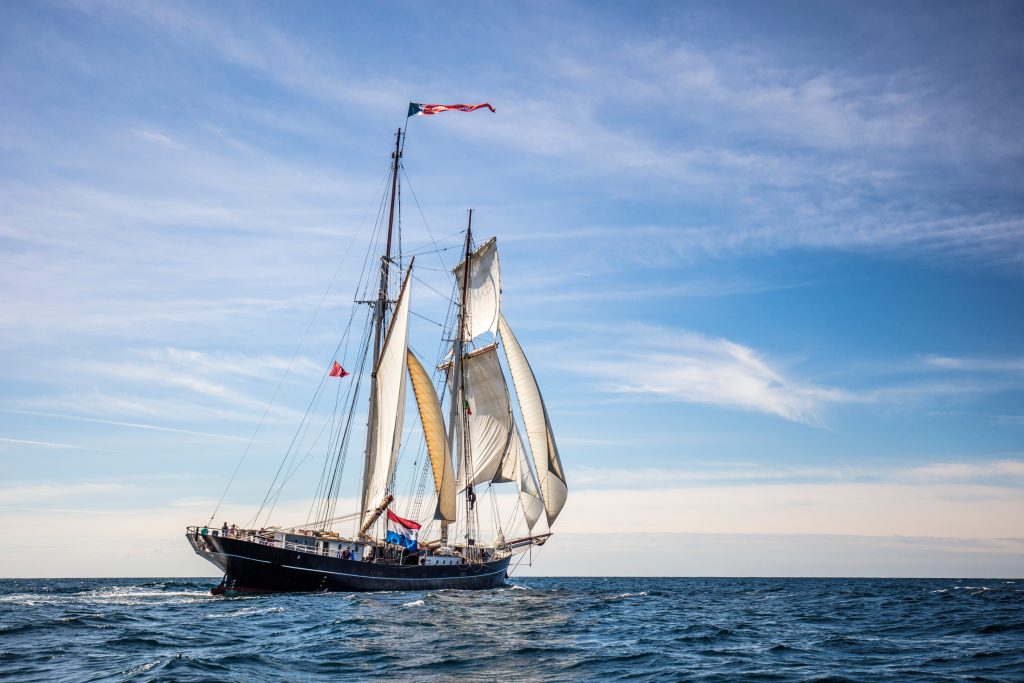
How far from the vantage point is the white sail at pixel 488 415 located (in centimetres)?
7569

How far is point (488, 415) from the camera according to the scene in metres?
76.5

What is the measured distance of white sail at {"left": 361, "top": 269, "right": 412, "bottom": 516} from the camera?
6206 cm

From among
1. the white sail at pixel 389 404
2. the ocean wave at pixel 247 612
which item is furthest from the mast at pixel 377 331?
the ocean wave at pixel 247 612

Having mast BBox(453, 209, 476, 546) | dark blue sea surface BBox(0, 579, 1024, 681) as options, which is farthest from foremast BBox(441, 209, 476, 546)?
dark blue sea surface BBox(0, 579, 1024, 681)

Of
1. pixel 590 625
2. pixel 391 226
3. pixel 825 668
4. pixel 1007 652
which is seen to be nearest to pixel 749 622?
pixel 590 625

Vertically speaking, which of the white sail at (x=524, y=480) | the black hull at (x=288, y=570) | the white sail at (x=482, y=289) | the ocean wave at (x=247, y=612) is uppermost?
the white sail at (x=482, y=289)

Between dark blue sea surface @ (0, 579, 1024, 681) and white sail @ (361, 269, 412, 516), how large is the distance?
46.3 feet

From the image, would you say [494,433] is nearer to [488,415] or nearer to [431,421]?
[488,415]

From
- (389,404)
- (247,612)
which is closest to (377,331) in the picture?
(389,404)

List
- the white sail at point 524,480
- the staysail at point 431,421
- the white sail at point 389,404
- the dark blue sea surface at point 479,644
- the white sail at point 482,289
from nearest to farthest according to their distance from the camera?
the dark blue sea surface at point 479,644
the white sail at point 389,404
the staysail at point 431,421
the white sail at point 524,480
the white sail at point 482,289

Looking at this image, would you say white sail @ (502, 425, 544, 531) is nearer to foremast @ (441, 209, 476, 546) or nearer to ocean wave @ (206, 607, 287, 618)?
foremast @ (441, 209, 476, 546)

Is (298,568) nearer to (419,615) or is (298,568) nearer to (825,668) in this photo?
(419,615)

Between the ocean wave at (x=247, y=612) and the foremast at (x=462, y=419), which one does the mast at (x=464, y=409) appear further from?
the ocean wave at (x=247, y=612)

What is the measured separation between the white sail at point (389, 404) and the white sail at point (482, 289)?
1551cm
